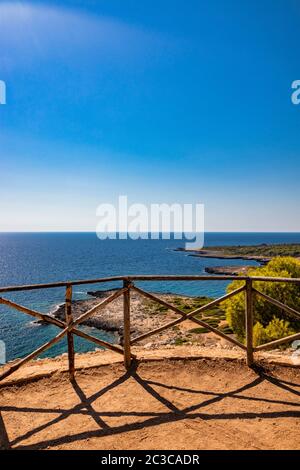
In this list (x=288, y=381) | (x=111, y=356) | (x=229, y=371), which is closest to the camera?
(x=288, y=381)

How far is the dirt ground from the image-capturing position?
4.09 metres

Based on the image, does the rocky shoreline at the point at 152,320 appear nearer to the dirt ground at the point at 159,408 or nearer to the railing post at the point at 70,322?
the dirt ground at the point at 159,408

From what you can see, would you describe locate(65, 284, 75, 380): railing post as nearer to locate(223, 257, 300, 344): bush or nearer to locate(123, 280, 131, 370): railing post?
locate(123, 280, 131, 370): railing post

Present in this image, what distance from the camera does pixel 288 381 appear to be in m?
5.70

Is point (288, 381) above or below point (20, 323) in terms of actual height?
above

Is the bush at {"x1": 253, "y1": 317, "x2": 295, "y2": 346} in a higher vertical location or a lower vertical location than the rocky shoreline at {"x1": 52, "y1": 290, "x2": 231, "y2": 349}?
higher

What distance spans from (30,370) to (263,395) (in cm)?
434

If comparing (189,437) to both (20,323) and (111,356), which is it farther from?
(20,323)

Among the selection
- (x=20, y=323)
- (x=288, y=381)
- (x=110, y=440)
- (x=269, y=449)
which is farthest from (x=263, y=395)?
(x=20, y=323)

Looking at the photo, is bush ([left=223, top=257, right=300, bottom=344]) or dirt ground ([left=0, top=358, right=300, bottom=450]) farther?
bush ([left=223, top=257, right=300, bottom=344])

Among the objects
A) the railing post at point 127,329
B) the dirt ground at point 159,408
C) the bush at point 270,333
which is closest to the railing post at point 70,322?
the dirt ground at point 159,408

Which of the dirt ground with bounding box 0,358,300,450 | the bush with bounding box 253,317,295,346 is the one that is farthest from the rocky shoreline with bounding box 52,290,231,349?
the dirt ground with bounding box 0,358,300,450

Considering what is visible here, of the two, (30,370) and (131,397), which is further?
(30,370)

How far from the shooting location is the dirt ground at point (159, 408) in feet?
13.4
